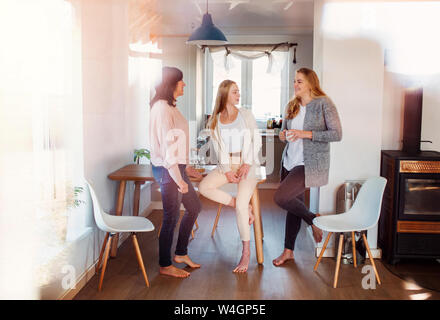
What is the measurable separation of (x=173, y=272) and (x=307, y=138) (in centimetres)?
133

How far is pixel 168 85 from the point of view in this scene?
3137 millimetres

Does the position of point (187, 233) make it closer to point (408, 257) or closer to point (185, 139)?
point (185, 139)

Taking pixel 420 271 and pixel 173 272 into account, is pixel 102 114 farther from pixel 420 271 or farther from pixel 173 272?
pixel 420 271

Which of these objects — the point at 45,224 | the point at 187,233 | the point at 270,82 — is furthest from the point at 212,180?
the point at 270,82

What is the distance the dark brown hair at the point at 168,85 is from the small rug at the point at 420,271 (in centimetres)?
205

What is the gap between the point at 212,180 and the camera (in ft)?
11.4

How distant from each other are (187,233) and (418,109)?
2.01 m

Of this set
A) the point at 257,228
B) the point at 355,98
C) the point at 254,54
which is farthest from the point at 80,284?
the point at 254,54

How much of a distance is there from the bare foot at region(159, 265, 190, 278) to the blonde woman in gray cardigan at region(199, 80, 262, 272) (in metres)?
0.38

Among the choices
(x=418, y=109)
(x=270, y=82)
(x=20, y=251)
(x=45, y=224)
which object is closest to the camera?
(x=20, y=251)

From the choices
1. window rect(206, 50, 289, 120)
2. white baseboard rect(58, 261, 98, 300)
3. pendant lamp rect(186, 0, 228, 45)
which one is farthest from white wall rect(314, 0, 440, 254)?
window rect(206, 50, 289, 120)

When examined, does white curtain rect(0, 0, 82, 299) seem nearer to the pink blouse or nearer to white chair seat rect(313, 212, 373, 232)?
the pink blouse

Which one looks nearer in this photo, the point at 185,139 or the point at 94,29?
the point at 185,139

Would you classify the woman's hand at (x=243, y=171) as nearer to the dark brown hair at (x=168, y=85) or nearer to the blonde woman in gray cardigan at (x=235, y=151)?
the blonde woman in gray cardigan at (x=235, y=151)
